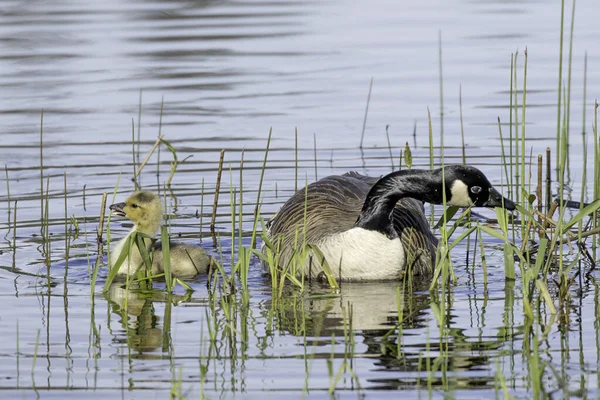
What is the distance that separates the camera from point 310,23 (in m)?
23.1

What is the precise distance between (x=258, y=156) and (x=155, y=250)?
411 centimetres

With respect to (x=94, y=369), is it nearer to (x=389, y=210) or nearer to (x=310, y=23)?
(x=389, y=210)

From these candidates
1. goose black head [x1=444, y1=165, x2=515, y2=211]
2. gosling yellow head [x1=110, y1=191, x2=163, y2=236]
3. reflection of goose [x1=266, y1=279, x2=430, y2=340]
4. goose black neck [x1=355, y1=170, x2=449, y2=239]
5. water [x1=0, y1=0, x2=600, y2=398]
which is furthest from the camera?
gosling yellow head [x1=110, y1=191, x2=163, y2=236]

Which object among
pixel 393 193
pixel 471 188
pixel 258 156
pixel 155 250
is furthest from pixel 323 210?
pixel 258 156

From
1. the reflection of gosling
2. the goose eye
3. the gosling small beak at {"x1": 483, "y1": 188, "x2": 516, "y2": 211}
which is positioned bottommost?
the reflection of gosling

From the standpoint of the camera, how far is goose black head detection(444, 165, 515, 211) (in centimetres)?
880

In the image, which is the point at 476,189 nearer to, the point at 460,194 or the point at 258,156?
the point at 460,194

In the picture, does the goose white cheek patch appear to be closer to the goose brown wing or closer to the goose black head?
the goose black head

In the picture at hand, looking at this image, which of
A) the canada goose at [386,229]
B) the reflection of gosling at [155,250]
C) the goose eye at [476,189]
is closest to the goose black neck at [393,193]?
the canada goose at [386,229]

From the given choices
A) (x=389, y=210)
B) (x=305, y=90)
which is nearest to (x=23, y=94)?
(x=305, y=90)

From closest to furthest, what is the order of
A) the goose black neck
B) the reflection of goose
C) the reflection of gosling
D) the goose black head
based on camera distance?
the reflection of goose
the goose black head
the goose black neck
the reflection of gosling

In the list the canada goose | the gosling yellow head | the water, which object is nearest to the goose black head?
the canada goose

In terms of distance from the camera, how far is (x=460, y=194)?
8.89m

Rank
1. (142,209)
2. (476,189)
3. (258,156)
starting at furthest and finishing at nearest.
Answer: (258,156), (142,209), (476,189)
